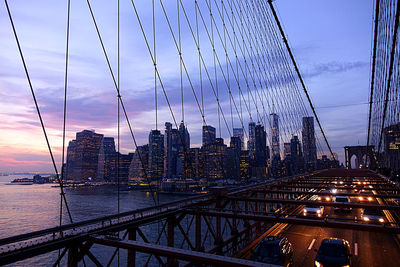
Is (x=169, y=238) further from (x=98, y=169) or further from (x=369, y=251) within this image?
(x=98, y=169)

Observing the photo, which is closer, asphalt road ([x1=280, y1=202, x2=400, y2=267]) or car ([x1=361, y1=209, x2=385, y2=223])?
asphalt road ([x1=280, y1=202, x2=400, y2=267])

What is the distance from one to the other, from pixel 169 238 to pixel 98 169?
631ft

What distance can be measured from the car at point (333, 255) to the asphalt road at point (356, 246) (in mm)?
1190

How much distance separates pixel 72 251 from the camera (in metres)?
5.18

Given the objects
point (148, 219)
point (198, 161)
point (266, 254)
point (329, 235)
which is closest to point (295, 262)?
point (266, 254)

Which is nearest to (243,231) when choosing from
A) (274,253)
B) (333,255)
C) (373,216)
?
(274,253)

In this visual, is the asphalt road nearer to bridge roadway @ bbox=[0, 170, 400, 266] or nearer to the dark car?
bridge roadway @ bbox=[0, 170, 400, 266]

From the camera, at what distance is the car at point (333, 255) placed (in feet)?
34.1

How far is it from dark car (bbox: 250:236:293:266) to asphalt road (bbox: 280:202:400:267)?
1298 millimetres

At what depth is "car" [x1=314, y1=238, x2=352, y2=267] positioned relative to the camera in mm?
10406

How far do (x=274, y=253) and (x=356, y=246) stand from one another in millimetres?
7894

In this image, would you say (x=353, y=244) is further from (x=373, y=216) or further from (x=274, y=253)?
(x=274, y=253)

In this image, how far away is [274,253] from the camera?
10562mm

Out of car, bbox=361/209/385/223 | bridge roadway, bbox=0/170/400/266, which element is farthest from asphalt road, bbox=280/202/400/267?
car, bbox=361/209/385/223
